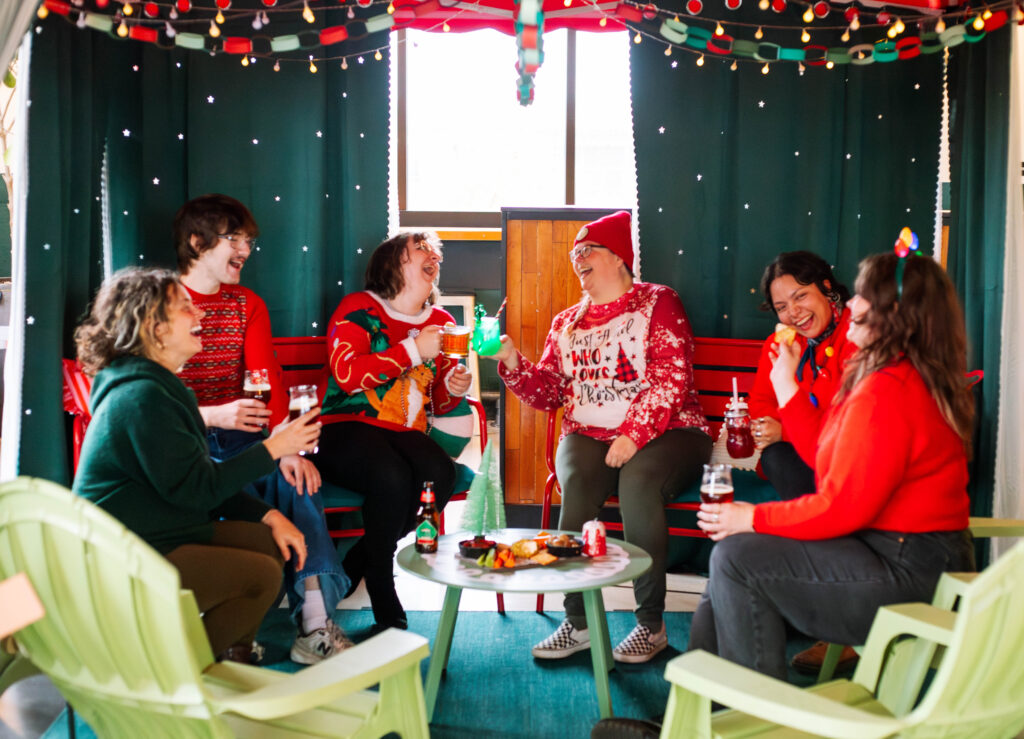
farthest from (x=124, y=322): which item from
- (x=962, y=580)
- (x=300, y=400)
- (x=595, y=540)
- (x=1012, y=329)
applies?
(x=1012, y=329)

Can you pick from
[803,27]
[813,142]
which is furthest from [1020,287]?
[803,27]

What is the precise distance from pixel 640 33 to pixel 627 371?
1.28 meters

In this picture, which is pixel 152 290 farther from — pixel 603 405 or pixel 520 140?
pixel 520 140

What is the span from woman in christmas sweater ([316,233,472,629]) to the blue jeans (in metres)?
0.12

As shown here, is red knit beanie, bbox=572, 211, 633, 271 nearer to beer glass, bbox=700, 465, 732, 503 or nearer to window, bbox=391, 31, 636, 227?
beer glass, bbox=700, 465, 732, 503

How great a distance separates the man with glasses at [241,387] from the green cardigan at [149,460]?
57cm

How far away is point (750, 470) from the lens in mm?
3184

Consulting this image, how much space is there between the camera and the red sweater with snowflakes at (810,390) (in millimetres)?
2441

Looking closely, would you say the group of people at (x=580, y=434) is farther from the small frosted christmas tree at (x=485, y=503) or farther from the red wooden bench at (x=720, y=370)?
the small frosted christmas tree at (x=485, y=503)

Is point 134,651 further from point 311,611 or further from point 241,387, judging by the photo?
point 241,387

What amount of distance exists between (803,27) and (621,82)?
2194mm

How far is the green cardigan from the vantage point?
6.14ft

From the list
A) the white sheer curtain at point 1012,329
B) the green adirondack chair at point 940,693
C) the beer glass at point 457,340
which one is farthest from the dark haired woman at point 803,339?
the green adirondack chair at point 940,693

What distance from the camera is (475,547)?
224cm
